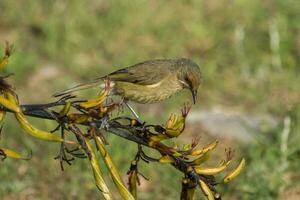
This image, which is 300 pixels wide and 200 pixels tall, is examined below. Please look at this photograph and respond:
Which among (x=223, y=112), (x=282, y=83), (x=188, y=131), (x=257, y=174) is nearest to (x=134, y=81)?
(x=257, y=174)

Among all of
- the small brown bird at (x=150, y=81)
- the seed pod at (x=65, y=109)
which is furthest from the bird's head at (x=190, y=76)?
the seed pod at (x=65, y=109)

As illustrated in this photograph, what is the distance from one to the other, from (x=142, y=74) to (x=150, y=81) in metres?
0.09

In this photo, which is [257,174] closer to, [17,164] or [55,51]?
[17,164]

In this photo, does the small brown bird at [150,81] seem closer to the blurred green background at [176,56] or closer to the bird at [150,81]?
the bird at [150,81]

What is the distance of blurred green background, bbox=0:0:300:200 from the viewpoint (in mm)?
7961

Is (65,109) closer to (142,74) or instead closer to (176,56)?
(142,74)

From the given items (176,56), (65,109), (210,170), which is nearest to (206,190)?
(210,170)

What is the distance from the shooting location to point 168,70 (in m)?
6.85

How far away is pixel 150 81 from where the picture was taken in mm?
6605

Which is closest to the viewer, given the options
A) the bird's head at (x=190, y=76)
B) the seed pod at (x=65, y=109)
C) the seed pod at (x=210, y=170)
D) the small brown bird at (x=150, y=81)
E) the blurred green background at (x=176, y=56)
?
the seed pod at (x=65, y=109)

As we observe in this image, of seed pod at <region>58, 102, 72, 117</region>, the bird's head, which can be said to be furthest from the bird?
seed pod at <region>58, 102, 72, 117</region>

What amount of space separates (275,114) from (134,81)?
346cm

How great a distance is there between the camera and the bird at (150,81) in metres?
6.50

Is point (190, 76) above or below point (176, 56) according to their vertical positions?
below
